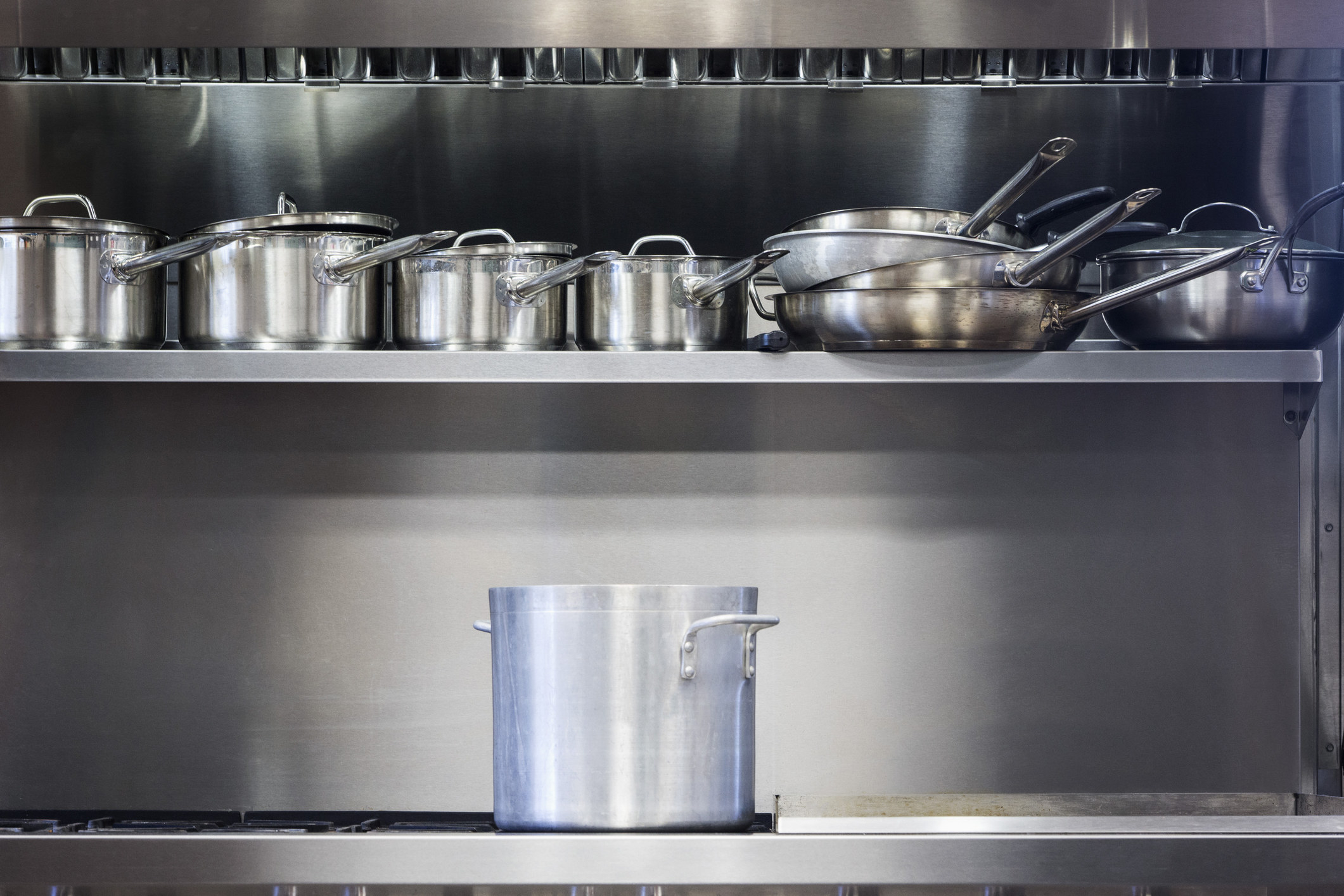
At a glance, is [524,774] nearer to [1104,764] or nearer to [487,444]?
[487,444]

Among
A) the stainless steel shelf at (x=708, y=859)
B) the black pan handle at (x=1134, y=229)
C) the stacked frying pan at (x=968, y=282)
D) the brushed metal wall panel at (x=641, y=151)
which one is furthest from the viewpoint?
the brushed metal wall panel at (x=641, y=151)

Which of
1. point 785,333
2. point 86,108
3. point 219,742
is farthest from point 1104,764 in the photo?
point 86,108

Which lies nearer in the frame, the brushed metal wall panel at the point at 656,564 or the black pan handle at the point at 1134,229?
the black pan handle at the point at 1134,229

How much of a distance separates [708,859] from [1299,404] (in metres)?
1.04

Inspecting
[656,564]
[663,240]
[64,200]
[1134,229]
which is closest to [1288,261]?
[1134,229]

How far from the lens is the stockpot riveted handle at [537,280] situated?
130 centimetres

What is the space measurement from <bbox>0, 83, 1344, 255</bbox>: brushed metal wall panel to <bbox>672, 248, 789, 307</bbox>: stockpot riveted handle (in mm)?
288

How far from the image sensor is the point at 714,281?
4.28 ft

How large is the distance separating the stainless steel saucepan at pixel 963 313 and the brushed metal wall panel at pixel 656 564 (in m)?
0.32

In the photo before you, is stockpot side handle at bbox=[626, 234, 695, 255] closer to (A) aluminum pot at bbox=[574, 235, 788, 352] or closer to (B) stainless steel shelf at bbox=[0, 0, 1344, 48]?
(A) aluminum pot at bbox=[574, 235, 788, 352]

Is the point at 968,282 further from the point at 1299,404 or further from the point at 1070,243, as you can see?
the point at 1299,404

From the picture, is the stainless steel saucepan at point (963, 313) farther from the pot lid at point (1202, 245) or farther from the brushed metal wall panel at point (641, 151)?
the brushed metal wall panel at point (641, 151)

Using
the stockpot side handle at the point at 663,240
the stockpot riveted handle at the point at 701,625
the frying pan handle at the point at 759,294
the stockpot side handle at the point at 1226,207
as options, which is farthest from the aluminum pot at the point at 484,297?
the stockpot side handle at the point at 1226,207

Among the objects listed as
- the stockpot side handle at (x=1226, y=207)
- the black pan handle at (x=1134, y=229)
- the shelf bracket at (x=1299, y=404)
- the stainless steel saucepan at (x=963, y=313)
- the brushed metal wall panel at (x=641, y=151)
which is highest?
the brushed metal wall panel at (x=641, y=151)
